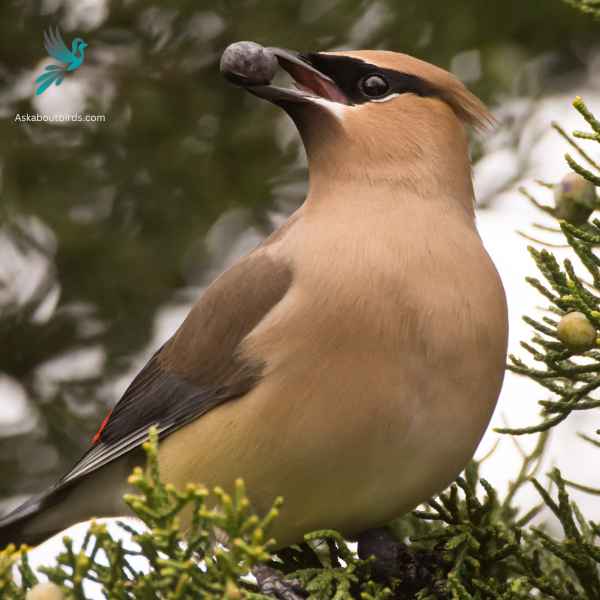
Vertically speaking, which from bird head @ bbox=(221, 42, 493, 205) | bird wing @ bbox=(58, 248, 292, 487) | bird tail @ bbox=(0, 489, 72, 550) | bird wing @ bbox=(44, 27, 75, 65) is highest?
bird head @ bbox=(221, 42, 493, 205)

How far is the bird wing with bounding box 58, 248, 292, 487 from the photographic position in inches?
124

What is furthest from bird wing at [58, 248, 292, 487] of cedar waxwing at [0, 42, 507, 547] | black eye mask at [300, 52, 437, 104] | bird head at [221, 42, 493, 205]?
black eye mask at [300, 52, 437, 104]

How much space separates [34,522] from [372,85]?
56.5 inches

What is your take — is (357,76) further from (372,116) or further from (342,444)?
(342,444)

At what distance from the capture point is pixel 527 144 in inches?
176

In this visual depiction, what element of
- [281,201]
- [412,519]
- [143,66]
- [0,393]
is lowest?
[0,393]

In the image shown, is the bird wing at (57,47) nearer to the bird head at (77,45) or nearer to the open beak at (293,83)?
the bird head at (77,45)

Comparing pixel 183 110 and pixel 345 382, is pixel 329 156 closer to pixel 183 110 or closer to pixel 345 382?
pixel 345 382

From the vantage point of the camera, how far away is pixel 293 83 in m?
3.29

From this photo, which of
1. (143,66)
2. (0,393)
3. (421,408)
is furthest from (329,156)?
(0,393)

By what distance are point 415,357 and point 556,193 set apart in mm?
481

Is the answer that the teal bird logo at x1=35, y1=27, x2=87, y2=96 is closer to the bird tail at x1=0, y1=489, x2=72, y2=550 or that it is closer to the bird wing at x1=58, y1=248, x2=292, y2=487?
the bird wing at x1=58, y1=248, x2=292, y2=487

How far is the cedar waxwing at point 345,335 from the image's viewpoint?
114 inches

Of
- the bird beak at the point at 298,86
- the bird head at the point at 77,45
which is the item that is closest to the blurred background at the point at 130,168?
the bird head at the point at 77,45
